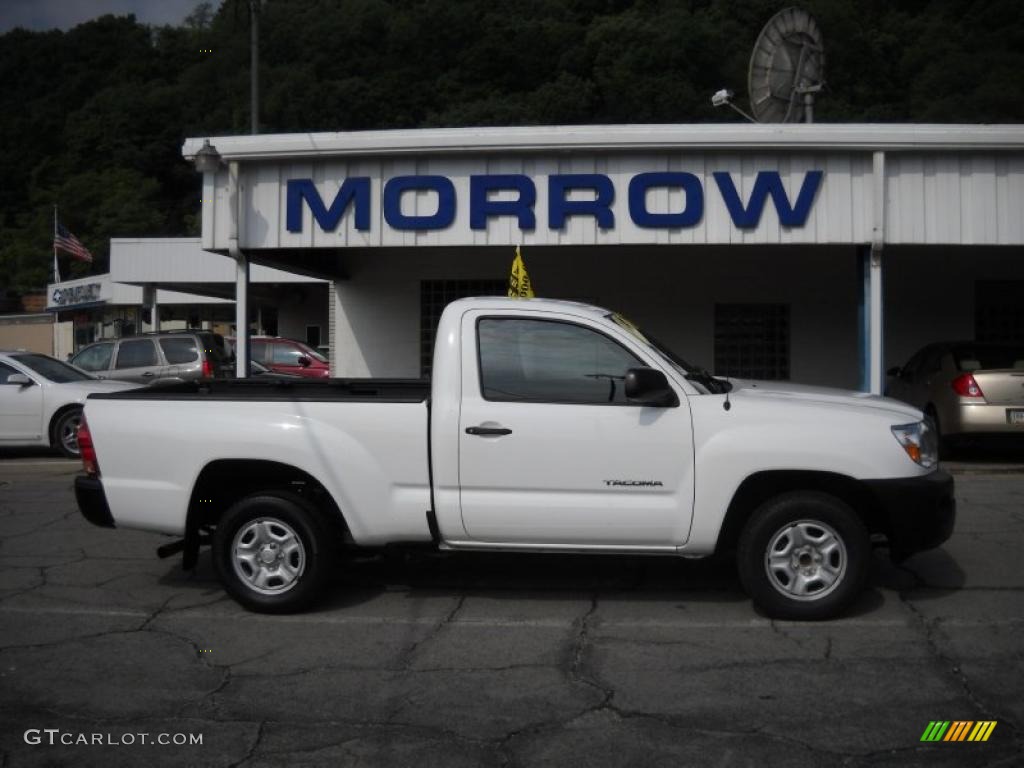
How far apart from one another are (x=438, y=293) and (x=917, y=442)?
454 inches

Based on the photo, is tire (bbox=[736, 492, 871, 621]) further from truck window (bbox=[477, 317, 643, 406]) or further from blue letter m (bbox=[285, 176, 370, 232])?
blue letter m (bbox=[285, 176, 370, 232])

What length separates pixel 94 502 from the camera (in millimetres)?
6254

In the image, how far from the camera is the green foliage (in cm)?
5125

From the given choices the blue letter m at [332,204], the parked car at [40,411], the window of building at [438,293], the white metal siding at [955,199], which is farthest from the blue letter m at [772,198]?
the parked car at [40,411]

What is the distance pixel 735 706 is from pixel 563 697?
788mm

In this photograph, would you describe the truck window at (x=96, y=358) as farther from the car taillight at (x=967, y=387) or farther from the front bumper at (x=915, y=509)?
the front bumper at (x=915, y=509)

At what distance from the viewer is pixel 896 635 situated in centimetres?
563

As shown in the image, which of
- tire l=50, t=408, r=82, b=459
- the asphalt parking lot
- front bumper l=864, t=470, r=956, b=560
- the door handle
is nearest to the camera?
the asphalt parking lot

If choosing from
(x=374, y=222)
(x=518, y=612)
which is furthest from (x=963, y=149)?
(x=518, y=612)

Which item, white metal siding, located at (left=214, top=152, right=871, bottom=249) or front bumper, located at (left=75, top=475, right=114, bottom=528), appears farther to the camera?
white metal siding, located at (left=214, top=152, right=871, bottom=249)

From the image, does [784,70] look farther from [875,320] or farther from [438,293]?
[438,293]

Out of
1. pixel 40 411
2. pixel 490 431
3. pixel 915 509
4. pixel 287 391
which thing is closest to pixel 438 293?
pixel 40 411

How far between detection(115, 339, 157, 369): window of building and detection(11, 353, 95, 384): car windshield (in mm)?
2055

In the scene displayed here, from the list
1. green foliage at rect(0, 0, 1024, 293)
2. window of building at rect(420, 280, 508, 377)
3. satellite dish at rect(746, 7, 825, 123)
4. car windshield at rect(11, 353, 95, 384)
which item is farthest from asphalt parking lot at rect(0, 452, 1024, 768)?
green foliage at rect(0, 0, 1024, 293)
